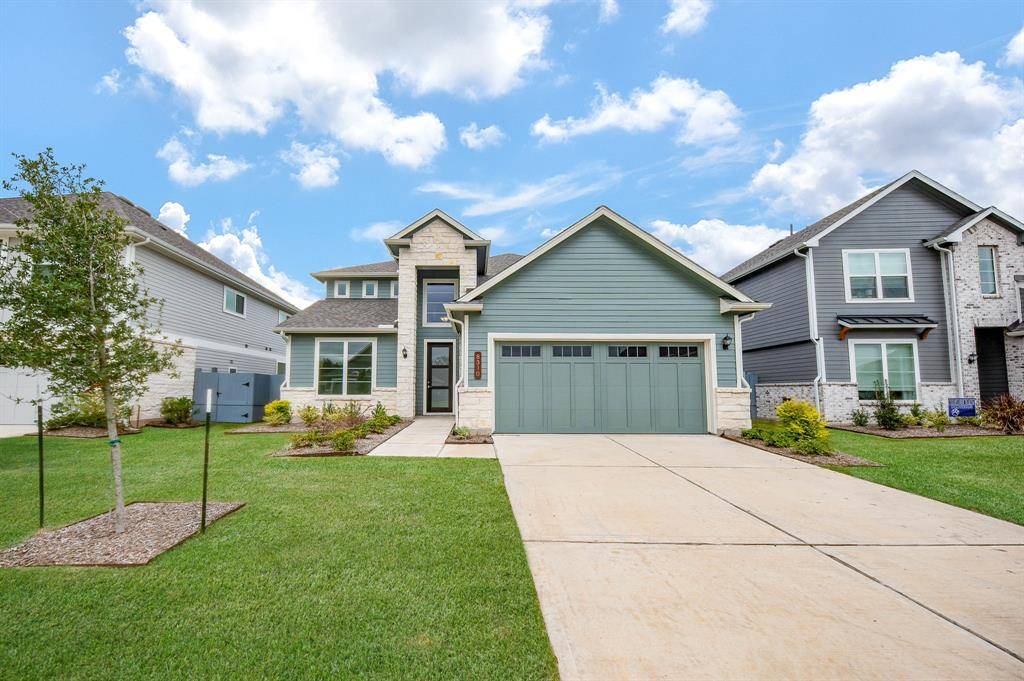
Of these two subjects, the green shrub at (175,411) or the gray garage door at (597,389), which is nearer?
the gray garage door at (597,389)

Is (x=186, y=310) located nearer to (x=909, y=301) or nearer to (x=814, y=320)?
(x=814, y=320)

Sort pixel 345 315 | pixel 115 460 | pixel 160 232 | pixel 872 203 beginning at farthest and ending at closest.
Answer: pixel 160 232
pixel 345 315
pixel 872 203
pixel 115 460

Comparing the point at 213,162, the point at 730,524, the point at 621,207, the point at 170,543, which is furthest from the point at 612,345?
the point at 213,162

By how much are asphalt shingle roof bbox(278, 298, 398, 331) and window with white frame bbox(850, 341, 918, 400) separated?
1581 centimetres

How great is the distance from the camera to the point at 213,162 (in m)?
20.6

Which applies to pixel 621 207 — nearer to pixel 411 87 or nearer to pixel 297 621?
pixel 411 87

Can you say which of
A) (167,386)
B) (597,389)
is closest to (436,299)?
(597,389)

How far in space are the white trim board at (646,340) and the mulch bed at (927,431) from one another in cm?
443

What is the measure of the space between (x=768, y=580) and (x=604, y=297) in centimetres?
871

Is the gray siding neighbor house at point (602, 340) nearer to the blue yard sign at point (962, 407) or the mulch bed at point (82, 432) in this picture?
the blue yard sign at point (962, 407)

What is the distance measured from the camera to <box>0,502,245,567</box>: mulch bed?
364cm

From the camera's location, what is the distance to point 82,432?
1096 cm

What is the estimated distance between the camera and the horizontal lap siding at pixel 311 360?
586 inches

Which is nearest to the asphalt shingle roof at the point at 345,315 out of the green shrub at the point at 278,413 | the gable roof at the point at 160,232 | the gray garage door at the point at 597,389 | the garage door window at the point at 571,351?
the green shrub at the point at 278,413
